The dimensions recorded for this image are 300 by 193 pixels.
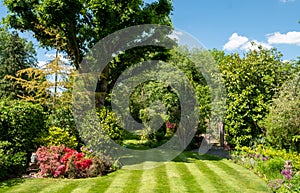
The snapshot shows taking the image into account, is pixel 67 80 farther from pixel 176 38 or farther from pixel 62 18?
pixel 176 38

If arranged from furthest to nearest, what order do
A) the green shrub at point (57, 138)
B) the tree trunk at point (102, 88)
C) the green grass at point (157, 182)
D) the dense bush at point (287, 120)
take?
1. the tree trunk at point (102, 88)
2. the green shrub at point (57, 138)
3. the dense bush at point (287, 120)
4. the green grass at point (157, 182)

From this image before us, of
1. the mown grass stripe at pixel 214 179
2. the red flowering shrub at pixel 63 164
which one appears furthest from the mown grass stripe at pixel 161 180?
the red flowering shrub at pixel 63 164

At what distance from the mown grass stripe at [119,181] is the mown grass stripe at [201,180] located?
2.30 meters

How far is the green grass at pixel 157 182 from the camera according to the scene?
24.3 ft

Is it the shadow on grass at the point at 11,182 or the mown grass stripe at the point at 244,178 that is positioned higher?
the shadow on grass at the point at 11,182

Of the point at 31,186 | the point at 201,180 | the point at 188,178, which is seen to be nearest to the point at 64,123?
the point at 31,186

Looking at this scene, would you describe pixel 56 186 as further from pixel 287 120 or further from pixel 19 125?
pixel 287 120

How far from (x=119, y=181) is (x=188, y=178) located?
2.28 meters

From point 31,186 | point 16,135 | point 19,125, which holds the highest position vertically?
point 19,125

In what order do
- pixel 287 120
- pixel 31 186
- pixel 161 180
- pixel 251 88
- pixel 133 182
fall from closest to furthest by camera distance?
1. pixel 31 186
2. pixel 133 182
3. pixel 161 180
4. pixel 287 120
5. pixel 251 88

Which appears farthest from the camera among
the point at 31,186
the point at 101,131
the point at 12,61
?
the point at 12,61

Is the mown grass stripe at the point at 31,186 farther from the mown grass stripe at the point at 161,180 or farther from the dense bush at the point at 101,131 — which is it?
the mown grass stripe at the point at 161,180

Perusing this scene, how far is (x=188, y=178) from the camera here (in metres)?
8.71

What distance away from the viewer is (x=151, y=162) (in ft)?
37.7
